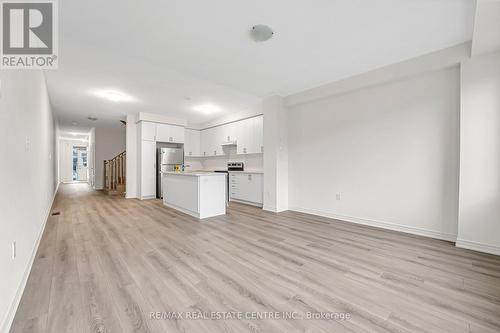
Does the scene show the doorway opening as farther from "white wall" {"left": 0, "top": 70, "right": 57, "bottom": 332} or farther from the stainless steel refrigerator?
"white wall" {"left": 0, "top": 70, "right": 57, "bottom": 332}

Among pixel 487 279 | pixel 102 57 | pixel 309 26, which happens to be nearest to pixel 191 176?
pixel 102 57

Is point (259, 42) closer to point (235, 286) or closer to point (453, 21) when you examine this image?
point (453, 21)

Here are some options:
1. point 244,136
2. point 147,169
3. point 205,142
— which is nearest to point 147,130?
point 147,169

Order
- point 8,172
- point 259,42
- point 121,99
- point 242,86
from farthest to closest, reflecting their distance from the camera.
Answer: point 121,99 < point 242,86 < point 259,42 < point 8,172

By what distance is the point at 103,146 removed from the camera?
31.6 feet

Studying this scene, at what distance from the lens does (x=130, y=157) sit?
668 centimetres

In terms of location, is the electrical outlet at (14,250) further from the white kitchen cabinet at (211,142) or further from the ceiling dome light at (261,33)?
the white kitchen cabinet at (211,142)

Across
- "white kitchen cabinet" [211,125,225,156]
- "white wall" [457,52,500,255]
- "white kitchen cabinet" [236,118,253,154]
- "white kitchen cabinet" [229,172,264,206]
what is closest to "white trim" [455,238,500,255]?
"white wall" [457,52,500,255]

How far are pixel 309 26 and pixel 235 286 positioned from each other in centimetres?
280

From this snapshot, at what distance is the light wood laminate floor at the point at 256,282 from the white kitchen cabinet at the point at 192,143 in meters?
4.72

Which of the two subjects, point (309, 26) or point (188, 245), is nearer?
point (309, 26)

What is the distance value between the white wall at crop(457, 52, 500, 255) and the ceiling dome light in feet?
8.34

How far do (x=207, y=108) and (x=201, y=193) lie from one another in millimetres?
2887

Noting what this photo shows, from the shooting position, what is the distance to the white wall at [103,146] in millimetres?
9453
